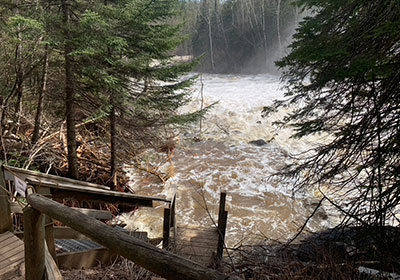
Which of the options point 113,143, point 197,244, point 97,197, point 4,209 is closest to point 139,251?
point 4,209

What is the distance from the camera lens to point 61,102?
6.27 metres

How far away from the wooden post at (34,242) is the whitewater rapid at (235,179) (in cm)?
206

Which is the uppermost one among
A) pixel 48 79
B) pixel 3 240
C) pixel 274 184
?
pixel 48 79

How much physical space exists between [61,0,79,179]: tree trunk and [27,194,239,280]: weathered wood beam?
163 inches

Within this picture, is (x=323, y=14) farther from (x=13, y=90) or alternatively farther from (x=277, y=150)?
(x=277, y=150)

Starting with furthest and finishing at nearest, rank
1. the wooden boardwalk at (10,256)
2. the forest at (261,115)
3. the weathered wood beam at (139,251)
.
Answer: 1. the forest at (261,115)
2. the wooden boardwalk at (10,256)
3. the weathered wood beam at (139,251)

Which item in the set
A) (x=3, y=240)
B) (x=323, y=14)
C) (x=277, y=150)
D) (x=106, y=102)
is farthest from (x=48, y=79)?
(x=277, y=150)

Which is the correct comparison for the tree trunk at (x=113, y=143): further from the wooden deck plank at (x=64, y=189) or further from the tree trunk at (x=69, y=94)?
the wooden deck plank at (x=64, y=189)

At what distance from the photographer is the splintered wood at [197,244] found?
469 cm

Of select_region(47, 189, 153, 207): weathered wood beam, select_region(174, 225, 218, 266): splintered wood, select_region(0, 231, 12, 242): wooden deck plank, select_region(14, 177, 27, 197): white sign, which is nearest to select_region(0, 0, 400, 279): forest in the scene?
select_region(174, 225, 218, 266): splintered wood

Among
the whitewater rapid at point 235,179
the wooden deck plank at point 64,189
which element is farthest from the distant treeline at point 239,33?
the wooden deck plank at point 64,189

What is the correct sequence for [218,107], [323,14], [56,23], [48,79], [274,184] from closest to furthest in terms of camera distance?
[323,14] < [56,23] < [48,79] < [274,184] < [218,107]

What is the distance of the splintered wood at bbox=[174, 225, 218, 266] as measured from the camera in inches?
185

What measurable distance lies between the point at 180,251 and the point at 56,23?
190 inches
